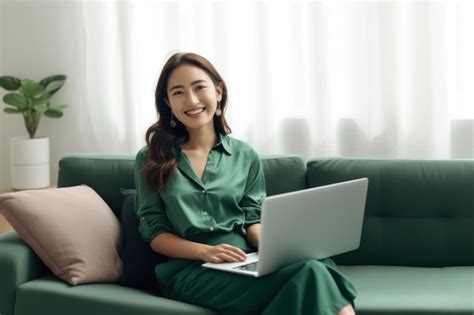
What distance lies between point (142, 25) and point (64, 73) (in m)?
0.52

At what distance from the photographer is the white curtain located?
3.81 metres

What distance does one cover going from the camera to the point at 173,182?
8.25 feet

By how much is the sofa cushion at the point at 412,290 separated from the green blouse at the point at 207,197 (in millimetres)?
444

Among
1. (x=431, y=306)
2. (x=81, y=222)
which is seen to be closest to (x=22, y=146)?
(x=81, y=222)

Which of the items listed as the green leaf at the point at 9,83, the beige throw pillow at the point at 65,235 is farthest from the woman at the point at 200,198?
the green leaf at the point at 9,83

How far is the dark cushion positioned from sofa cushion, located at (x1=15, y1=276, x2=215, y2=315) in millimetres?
52

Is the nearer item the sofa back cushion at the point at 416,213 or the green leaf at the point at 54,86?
the sofa back cushion at the point at 416,213

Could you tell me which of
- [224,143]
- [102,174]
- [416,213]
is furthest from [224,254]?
[416,213]

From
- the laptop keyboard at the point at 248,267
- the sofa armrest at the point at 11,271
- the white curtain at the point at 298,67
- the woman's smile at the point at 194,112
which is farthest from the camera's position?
the white curtain at the point at 298,67

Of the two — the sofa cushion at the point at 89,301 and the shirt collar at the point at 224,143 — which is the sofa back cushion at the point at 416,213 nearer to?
the shirt collar at the point at 224,143

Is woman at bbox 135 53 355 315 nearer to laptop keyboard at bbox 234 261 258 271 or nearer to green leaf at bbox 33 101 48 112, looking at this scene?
laptop keyboard at bbox 234 261 258 271

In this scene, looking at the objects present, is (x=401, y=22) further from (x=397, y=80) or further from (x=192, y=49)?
(x=192, y=49)

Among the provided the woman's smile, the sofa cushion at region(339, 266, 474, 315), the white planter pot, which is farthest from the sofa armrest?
the white planter pot

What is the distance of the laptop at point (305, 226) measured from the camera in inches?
82.9
